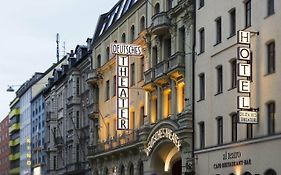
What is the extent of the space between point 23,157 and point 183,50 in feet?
281

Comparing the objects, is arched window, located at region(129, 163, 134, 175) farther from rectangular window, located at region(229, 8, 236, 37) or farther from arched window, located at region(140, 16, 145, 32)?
rectangular window, located at region(229, 8, 236, 37)

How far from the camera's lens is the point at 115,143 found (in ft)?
200

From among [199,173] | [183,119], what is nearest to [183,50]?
[183,119]

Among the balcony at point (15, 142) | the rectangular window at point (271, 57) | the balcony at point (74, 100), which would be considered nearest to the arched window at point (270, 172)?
the rectangular window at point (271, 57)

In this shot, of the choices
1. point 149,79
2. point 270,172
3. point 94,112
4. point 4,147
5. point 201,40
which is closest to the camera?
point 270,172

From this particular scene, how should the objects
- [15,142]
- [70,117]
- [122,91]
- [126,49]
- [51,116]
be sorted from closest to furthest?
[126,49] < [122,91] < [70,117] < [51,116] < [15,142]

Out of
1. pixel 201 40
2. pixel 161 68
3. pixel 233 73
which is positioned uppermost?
pixel 201 40

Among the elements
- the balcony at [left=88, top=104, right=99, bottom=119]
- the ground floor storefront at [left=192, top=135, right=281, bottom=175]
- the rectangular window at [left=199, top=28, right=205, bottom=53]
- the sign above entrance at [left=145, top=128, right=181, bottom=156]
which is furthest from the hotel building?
the ground floor storefront at [left=192, top=135, right=281, bottom=175]

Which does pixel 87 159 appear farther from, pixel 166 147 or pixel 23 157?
pixel 23 157

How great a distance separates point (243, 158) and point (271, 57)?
5841mm

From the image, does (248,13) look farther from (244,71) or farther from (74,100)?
(74,100)

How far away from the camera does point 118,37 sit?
62.3 m

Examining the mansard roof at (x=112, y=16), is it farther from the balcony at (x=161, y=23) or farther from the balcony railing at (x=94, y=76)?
the balcony at (x=161, y=23)

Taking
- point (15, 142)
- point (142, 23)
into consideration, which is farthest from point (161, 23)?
point (15, 142)
